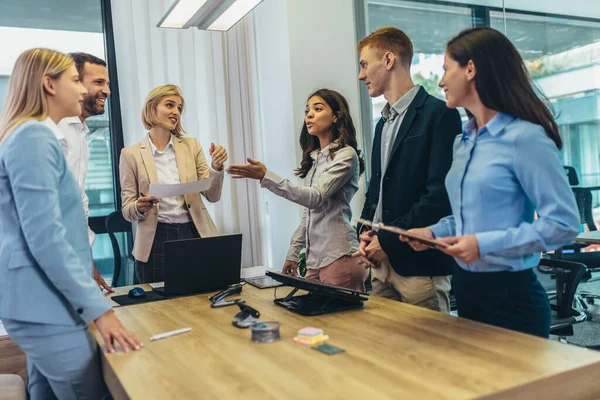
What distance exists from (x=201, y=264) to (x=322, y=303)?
0.61 m

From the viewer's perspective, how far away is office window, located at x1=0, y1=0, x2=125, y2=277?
13.9 ft

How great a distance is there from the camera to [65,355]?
→ 157 centimetres

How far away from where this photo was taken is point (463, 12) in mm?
4586

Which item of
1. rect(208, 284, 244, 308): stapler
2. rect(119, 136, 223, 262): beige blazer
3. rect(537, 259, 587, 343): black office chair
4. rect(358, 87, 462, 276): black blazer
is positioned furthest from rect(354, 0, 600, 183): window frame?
rect(208, 284, 244, 308): stapler

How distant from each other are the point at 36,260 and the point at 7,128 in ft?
1.29

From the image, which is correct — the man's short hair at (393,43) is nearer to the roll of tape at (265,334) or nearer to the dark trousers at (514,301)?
the dark trousers at (514,301)

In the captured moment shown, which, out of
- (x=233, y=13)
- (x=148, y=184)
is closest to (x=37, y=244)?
(x=148, y=184)

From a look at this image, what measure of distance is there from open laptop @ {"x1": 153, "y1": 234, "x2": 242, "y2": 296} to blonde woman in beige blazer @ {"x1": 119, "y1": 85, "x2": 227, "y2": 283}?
69cm

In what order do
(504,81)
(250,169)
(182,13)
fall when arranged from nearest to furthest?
(504,81) < (250,169) < (182,13)

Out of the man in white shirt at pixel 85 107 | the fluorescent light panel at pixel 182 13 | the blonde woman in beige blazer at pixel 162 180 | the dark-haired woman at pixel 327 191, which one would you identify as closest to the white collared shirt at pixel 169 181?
the blonde woman in beige blazer at pixel 162 180

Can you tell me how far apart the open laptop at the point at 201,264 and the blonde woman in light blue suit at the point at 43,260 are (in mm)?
631

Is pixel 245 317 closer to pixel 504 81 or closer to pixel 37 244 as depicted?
pixel 37 244

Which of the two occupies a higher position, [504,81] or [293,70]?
[293,70]

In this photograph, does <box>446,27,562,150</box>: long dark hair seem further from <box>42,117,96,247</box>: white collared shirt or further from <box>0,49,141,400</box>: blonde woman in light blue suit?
<box>42,117,96,247</box>: white collared shirt
